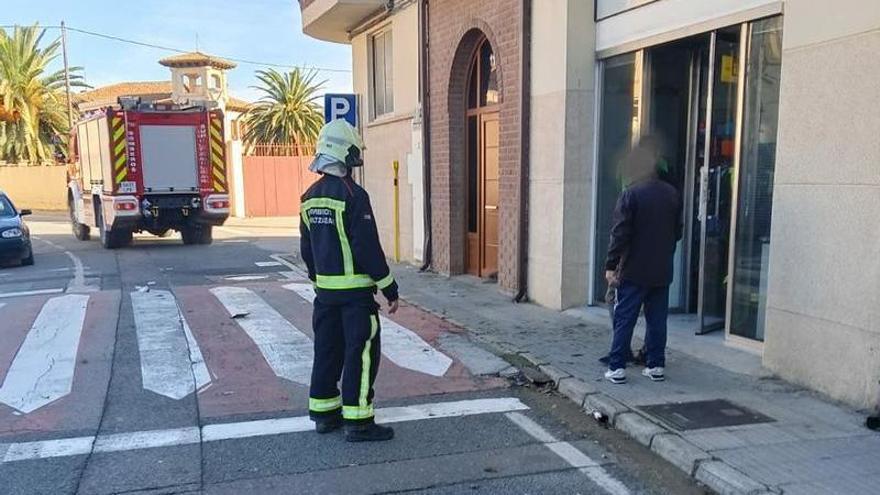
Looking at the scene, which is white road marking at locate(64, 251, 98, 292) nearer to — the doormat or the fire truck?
the fire truck

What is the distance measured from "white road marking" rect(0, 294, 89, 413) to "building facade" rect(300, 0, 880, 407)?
5.04 metres

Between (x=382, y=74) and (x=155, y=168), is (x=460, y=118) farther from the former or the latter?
(x=155, y=168)

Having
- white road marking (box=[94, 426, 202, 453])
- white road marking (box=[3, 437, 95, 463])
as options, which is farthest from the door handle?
white road marking (box=[3, 437, 95, 463])

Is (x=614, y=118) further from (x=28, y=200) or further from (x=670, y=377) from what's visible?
(x=28, y=200)

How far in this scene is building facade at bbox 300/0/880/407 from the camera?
4957 millimetres

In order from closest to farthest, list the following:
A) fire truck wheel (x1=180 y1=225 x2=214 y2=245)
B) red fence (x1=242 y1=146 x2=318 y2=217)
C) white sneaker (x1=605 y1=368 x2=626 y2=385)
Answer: white sneaker (x1=605 y1=368 x2=626 y2=385) → fire truck wheel (x1=180 y1=225 x2=214 y2=245) → red fence (x1=242 y1=146 x2=318 y2=217)

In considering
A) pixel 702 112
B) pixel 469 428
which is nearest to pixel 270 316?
pixel 469 428

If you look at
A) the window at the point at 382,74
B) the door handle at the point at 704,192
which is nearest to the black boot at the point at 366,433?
the door handle at the point at 704,192

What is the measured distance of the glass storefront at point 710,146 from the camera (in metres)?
6.14

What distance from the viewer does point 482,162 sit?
419 inches

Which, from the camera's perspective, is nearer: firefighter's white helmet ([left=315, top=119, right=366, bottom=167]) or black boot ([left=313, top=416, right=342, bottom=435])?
firefighter's white helmet ([left=315, top=119, right=366, bottom=167])

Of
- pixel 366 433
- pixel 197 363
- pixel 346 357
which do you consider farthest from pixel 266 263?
pixel 366 433

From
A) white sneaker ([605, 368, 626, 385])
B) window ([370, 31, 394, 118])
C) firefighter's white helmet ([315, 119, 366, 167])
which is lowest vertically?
white sneaker ([605, 368, 626, 385])

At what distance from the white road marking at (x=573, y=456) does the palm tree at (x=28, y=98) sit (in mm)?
38452
